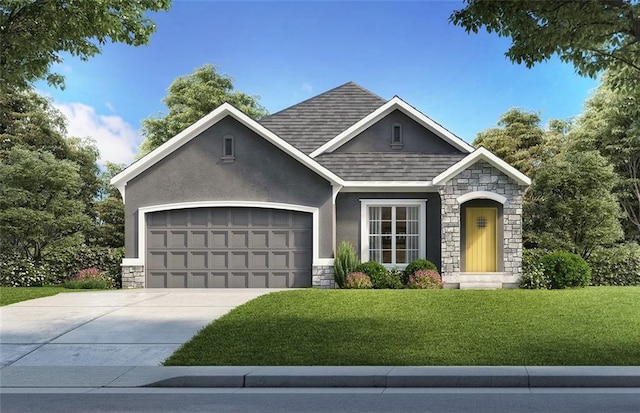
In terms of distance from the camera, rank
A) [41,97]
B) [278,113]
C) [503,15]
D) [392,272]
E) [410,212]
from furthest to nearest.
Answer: [41,97], [278,113], [410,212], [392,272], [503,15]

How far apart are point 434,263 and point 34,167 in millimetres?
15670

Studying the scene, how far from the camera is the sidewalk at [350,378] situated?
9328 millimetres

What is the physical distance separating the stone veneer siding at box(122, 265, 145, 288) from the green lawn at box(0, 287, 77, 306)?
6.09 ft

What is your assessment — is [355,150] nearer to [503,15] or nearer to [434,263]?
[434,263]

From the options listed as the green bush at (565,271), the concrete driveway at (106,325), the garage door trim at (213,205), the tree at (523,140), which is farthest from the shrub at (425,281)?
the tree at (523,140)

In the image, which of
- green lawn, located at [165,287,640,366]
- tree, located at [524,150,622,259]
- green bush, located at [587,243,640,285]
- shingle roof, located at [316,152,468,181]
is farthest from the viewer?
tree, located at [524,150,622,259]

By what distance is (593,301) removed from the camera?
56.6 ft

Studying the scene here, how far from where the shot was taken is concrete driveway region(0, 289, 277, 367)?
11.6 metres

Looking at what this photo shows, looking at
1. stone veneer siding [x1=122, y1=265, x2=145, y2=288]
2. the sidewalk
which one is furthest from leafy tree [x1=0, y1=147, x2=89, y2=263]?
the sidewalk

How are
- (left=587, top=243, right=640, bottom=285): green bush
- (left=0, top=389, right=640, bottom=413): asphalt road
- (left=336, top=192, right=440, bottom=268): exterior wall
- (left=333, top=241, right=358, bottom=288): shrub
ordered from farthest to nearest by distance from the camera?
1. (left=587, top=243, right=640, bottom=285): green bush
2. (left=336, top=192, right=440, bottom=268): exterior wall
3. (left=333, top=241, right=358, bottom=288): shrub
4. (left=0, top=389, right=640, bottom=413): asphalt road

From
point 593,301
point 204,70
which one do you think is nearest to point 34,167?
point 204,70

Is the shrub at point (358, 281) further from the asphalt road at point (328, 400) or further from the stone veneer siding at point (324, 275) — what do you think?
the asphalt road at point (328, 400)

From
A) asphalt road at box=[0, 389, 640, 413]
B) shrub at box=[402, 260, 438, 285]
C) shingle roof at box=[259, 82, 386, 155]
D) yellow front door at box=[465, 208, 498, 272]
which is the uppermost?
shingle roof at box=[259, 82, 386, 155]

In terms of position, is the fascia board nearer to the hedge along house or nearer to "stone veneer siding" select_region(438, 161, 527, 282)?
the hedge along house
